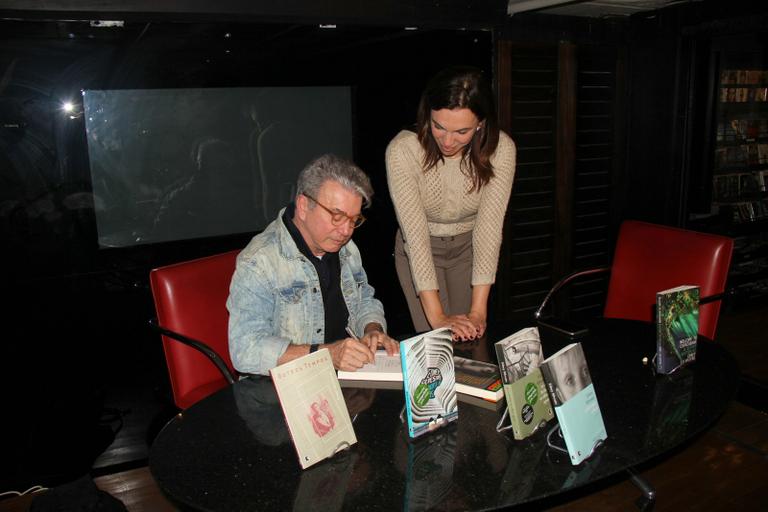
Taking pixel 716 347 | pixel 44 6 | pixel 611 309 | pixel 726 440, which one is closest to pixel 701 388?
pixel 716 347

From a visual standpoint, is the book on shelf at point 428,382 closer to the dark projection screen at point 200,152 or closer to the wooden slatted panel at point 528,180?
the dark projection screen at point 200,152

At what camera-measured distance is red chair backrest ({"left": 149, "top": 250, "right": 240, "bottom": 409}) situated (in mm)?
2127

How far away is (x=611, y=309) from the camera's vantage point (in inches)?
105

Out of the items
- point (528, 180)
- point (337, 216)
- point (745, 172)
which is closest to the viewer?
point (337, 216)

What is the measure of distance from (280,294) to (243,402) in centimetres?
40

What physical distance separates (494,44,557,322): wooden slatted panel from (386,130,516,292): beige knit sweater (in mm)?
1407

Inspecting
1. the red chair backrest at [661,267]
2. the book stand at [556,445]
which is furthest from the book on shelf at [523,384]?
the red chair backrest at [661,267]

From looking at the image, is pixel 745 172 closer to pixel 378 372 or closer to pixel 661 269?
pixel 661 269

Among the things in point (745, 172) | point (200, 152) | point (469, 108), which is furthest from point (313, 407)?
point (745, 172)

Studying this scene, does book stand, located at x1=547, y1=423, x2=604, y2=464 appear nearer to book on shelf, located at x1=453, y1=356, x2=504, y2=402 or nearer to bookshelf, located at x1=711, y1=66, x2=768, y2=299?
book on shelf, located at x1=453, y1=356, x2=504, y2=402

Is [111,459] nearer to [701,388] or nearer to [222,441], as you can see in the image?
[222,441]

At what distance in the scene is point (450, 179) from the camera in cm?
225

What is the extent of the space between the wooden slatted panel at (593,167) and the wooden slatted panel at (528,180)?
220 mm

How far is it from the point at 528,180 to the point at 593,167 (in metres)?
0.50
